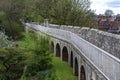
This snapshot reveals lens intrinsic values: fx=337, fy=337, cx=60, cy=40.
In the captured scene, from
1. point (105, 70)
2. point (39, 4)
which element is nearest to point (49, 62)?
point (105, 70)

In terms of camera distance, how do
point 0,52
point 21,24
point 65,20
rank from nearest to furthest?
point 0,52, point 65,20, point 21,24

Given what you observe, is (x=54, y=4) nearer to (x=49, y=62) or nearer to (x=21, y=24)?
(x=21, y=24)

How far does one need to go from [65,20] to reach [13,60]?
85.7 ft

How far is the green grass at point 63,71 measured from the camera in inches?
1087

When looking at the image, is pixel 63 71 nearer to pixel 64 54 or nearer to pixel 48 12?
pixel 64 54

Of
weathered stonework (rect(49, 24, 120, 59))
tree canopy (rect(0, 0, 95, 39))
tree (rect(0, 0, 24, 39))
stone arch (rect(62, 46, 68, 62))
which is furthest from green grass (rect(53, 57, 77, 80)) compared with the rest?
tree (rect(0, 0, 24, 39))

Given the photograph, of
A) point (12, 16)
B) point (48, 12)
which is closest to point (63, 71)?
point (48, 12)

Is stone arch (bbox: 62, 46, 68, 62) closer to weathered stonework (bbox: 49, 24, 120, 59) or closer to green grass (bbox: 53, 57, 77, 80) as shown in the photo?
green grass (bbox: 53, 57, 77, 80)

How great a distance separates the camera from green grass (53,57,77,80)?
27609 mm

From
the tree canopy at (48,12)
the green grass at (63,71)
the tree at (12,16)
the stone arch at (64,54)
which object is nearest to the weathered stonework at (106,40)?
the green grass at (63,71)

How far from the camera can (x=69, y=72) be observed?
97.1ft

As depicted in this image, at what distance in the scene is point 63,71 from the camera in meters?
30.0

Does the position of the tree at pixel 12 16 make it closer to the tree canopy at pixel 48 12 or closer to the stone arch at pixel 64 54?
the tree canopy at pixel 48 12

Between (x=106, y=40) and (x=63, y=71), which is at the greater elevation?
(x=106, y=40)
